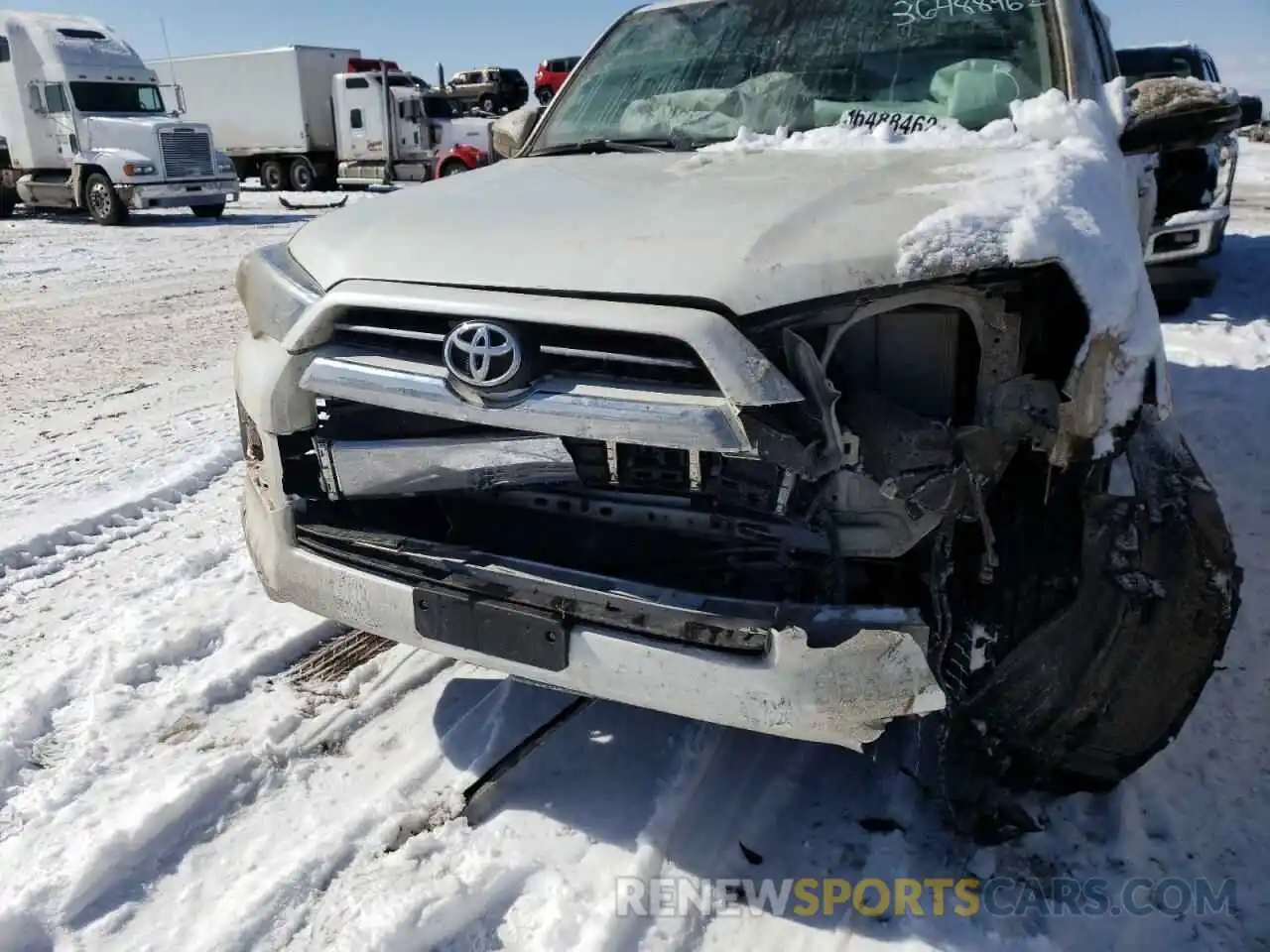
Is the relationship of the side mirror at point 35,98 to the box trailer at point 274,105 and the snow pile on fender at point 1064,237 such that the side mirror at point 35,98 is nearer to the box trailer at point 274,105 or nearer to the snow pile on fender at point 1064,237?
the box trailer at point 274,105

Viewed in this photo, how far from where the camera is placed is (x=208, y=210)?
18.0 meters

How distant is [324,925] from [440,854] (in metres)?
0.29

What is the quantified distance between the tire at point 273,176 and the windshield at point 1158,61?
21140 millimetres

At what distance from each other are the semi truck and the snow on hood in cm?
1986

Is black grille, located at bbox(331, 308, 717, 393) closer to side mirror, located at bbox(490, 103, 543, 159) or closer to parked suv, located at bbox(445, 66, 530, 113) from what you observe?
side mirror, located at bbox(490, 103, 543, 159)

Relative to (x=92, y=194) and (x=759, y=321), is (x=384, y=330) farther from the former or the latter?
(x=92, y=194)

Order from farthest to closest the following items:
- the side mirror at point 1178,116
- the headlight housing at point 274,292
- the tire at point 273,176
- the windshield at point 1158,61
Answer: the tire at point 273,176 < the windshield at point 1158,61 < the side mirror at point 1178,116 < the headlight housing at point 274,292

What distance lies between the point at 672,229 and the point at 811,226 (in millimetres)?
301

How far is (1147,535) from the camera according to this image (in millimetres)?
2135

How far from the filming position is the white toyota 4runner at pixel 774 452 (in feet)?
6.41

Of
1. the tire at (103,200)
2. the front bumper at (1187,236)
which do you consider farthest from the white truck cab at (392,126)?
the front bumper at (1187,236)

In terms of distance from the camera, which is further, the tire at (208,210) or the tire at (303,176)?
the tire at (303,176)

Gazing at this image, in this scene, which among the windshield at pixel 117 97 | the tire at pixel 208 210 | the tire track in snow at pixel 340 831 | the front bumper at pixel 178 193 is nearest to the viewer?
the tire track in snow at pixel 340 831

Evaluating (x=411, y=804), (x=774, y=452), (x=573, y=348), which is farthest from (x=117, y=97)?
(x=774, y=452)
